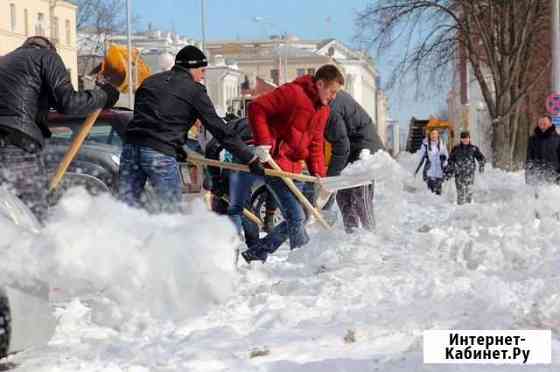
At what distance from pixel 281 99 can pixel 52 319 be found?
4.11m

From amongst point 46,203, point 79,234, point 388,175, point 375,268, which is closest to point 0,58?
point 46,203

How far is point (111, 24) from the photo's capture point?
201 ft

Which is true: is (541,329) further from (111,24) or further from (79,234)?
(111,24)

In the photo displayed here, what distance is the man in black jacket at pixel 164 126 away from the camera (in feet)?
24.6

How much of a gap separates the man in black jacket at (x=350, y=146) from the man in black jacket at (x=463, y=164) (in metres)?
10.6

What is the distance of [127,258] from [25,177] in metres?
1.63

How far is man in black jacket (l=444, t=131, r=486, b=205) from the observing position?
20.9 m

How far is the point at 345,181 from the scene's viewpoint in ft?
31.7

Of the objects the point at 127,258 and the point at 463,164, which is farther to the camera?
the point at 463,164

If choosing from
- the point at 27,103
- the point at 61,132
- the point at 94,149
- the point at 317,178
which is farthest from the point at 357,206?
the point at 27,103

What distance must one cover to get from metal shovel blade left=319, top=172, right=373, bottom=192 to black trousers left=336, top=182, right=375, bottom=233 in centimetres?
17

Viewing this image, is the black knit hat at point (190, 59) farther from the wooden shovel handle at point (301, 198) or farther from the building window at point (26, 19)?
the building window at point (26, 19)

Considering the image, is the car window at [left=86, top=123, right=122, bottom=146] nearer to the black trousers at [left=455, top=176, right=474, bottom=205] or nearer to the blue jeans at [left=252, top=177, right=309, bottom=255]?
the blue jeans at [left=252, top=177, right=309, bottom=255]

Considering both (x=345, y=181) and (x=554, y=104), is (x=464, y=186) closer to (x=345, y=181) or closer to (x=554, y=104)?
(x=554, y=104)
